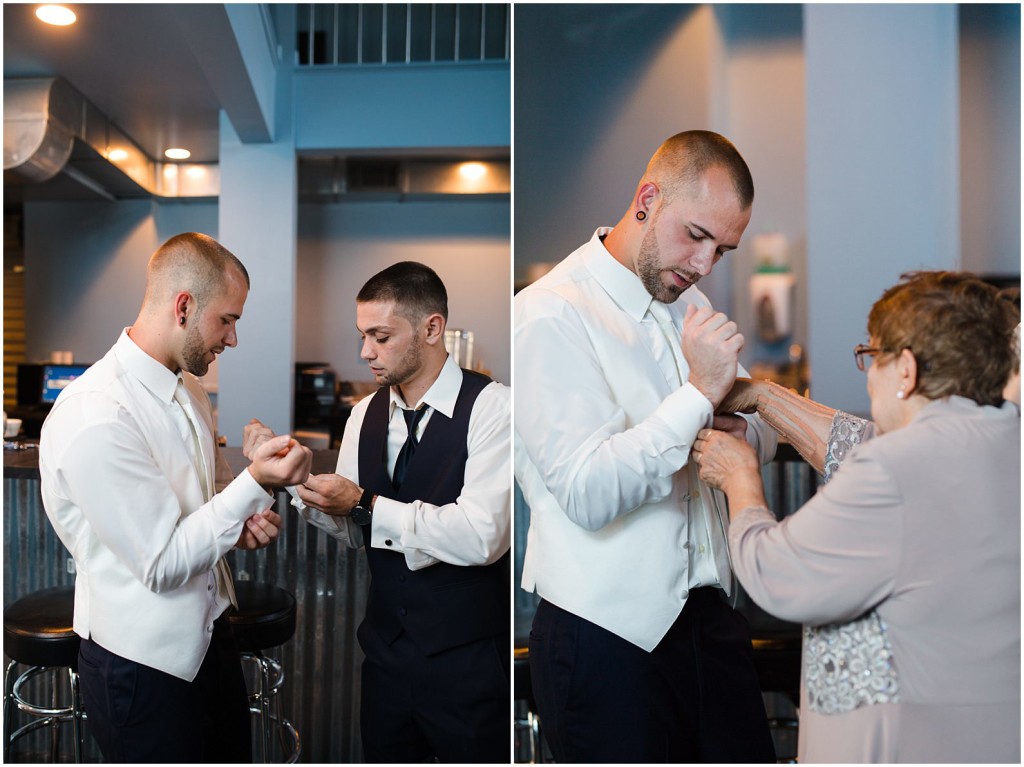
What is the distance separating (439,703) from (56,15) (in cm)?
228

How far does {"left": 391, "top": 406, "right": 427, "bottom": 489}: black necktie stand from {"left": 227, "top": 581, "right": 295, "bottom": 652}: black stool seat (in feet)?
1.57

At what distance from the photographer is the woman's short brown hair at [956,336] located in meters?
A: 1.24

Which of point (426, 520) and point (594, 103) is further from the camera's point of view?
point (594, 103)

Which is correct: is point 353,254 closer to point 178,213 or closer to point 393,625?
point 178,213

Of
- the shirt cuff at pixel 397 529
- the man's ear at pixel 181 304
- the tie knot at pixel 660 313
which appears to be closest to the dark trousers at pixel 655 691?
the shirt cuff at pixel 397 529

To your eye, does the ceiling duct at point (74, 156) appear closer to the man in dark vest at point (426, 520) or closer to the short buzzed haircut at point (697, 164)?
the man in dark vest at point (426, 520)

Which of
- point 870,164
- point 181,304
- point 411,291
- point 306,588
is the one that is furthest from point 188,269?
point 870,164

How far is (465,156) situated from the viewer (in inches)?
86.2

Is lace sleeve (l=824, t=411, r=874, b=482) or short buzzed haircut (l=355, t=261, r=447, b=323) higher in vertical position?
short buzzed haircut (l=355, t=261, r=447, b=323)

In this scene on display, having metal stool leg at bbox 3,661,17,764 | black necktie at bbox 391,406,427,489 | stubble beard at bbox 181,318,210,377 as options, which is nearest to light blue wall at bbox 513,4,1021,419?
black necktie at bbox 391,406,427,489

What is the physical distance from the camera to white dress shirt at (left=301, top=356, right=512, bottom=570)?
176 centimetres

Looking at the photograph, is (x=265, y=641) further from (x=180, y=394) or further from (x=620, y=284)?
(x=620, y=284)

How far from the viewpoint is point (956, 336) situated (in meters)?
1.25

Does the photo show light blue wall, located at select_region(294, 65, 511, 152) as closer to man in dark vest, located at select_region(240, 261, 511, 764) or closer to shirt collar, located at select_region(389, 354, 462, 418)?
man in dark vest, located at select_region(240, 261, 511, 764)
